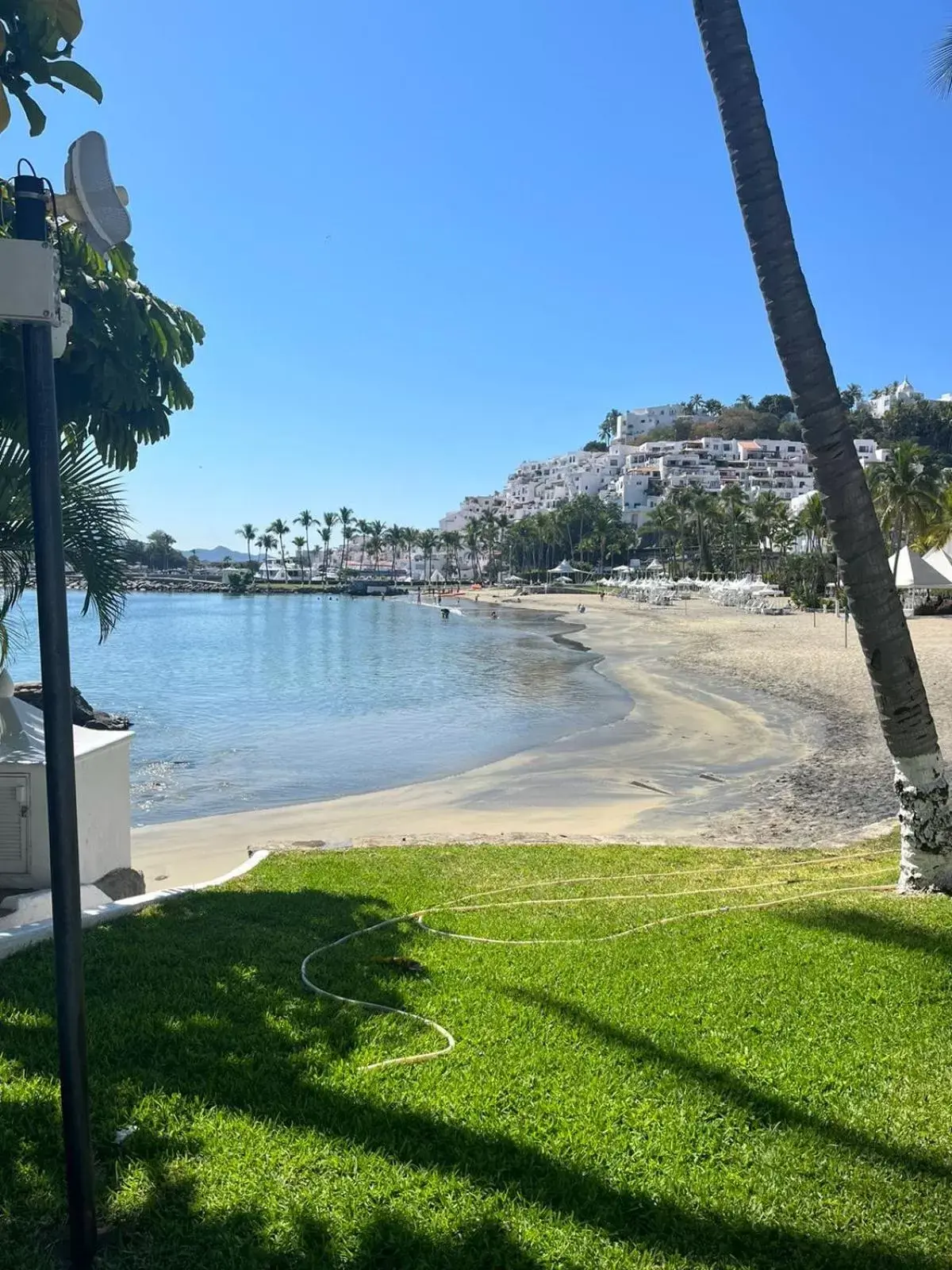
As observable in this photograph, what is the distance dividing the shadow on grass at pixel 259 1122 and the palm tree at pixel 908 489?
57.2m

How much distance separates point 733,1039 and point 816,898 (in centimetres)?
252

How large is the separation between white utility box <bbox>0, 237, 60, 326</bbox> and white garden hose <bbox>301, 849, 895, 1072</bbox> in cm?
286

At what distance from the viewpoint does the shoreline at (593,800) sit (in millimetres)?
11406

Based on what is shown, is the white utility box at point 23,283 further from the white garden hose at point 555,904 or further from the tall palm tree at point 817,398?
the tall palm tree at point 817,398

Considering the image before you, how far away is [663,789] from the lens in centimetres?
1530

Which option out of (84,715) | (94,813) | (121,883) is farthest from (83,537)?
(84,715)

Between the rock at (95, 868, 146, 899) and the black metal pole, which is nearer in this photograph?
the black metal pole

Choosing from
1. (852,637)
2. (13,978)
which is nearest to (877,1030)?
(13,978)

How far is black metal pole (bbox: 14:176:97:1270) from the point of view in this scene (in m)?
2.27

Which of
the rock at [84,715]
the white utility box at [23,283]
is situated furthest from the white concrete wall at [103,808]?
the rock at [84,715]

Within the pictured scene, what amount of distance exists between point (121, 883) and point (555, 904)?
11.4 ft

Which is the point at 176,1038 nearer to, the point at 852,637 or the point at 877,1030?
the point at 877,1030

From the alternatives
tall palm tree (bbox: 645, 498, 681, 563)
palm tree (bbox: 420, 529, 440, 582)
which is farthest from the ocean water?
palm tree (bbox: 420, 529, 440, 582)

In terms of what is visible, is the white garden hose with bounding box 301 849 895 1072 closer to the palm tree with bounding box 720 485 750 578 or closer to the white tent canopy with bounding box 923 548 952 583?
the white tent canopy with bounding box 923 548 952 583
